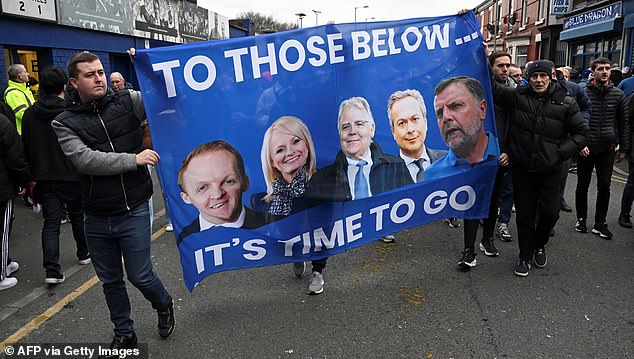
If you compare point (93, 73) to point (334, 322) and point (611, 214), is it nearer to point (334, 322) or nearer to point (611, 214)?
point (334, 322)

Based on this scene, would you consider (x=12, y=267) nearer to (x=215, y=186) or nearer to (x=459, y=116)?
(x=215, y=186)

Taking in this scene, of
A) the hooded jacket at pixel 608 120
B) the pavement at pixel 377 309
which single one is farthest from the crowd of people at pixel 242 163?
the hooded jacket at pixel 608 120

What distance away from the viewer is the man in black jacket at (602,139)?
19.2 ft

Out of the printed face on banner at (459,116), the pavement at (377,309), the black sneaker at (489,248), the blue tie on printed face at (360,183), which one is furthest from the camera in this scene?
the black sneaker at (489,248)

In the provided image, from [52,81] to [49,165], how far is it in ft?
2.49

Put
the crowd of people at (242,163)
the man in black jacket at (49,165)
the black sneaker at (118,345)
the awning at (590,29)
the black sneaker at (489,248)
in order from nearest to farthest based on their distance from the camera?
the crowd of people at (242,163) < the black sneaker at (118,345) < the man in black jacket at (49,165) < the black sneaker at (489,248) < the awning at (590,29)

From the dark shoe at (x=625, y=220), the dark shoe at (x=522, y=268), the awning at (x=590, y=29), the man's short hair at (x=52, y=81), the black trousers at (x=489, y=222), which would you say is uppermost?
the awning at (x=590, y=29)

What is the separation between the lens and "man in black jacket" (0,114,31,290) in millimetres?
4410

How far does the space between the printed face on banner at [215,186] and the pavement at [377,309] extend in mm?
839

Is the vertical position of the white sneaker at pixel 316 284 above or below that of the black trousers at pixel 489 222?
below

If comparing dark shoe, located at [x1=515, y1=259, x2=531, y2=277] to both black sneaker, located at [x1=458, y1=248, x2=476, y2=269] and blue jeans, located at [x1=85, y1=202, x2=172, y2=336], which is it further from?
blue jeans, located at [x1=85, y1=202, x2=172, y2=336]

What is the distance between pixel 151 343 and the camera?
3574mm

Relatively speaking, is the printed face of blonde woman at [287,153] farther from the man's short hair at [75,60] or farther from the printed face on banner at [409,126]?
the man's short hair at [75,60]

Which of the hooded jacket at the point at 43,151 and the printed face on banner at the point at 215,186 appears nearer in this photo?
the printed face on banner at the point at 215,186
